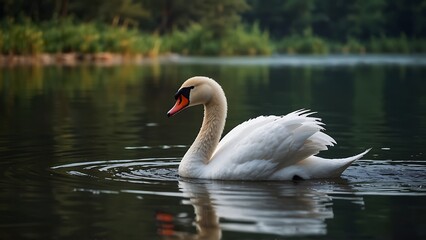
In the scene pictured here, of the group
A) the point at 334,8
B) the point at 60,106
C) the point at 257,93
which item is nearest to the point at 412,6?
the point at 334,8

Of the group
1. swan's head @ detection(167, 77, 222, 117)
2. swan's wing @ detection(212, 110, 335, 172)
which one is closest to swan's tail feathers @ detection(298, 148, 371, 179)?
swan's wing @ detection(212, 110, 335, 172)

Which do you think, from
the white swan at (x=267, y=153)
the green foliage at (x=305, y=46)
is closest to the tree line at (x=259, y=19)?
the green foliage at (x=305, y=46)

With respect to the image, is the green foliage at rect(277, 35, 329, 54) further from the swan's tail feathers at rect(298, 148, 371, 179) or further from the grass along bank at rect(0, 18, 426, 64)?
the swan's tail feathers at rect(298, 148, 371, 179)

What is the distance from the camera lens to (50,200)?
763cm

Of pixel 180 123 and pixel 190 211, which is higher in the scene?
pixel 190 211

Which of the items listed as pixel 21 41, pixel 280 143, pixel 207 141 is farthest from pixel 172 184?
pixel 21 41

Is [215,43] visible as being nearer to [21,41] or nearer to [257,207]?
[21,41]

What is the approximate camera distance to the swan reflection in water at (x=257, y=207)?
6352 millimetres

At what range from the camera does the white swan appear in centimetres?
869

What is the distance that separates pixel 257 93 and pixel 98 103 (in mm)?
5062

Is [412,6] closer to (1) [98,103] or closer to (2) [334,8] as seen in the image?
(2) [334,8]

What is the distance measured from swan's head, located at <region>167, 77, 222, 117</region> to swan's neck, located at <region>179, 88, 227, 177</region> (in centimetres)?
11

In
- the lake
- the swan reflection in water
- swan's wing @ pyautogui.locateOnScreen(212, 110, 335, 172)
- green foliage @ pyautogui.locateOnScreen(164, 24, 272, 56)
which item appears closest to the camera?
the swan reflection in water

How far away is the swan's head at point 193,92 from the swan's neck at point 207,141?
0.11 meters
